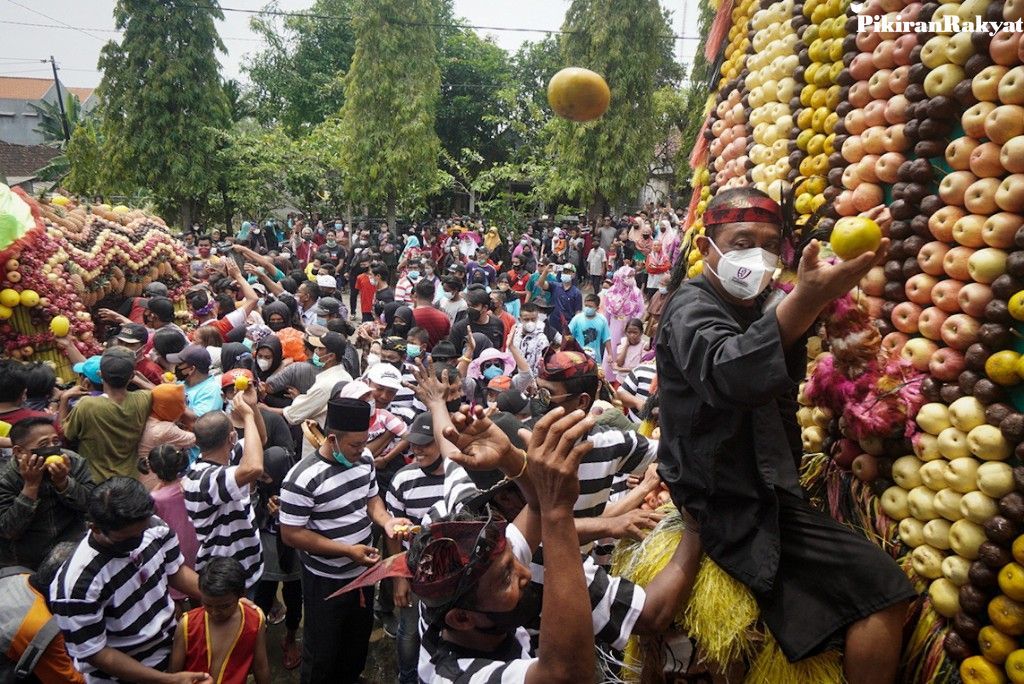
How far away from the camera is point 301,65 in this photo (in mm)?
37750

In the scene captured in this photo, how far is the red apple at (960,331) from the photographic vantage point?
7.31 feet

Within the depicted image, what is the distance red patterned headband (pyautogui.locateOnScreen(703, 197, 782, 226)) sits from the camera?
7.46 ft

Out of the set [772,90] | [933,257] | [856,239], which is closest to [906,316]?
[933,257]

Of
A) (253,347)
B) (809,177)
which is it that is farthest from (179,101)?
(809,177)

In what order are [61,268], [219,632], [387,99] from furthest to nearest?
[387,99], [61,268], [219,632]

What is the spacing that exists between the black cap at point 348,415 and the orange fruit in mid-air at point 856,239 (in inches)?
118

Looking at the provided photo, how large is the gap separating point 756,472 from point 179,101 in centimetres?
2842

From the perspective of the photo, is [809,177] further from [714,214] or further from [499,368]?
[499,368]

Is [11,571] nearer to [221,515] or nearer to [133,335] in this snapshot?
[221,515]

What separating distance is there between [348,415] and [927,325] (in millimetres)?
3043

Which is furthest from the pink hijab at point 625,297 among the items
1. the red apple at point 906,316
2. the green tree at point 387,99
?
the green tree at point 387,99

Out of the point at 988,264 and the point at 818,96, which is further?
the point at 818,96

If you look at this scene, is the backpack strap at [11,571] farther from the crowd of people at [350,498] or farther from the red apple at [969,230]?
the red apple at [969,230]

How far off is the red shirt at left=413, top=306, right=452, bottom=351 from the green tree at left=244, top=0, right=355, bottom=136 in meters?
32.1
